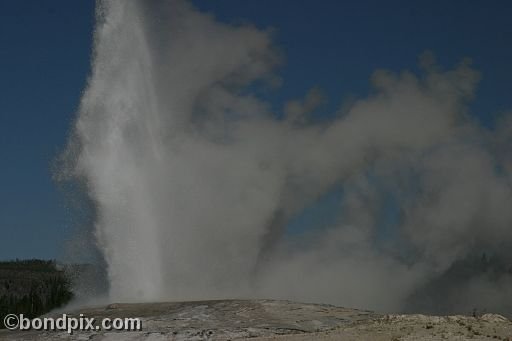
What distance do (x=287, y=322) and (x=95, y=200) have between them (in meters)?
24.3

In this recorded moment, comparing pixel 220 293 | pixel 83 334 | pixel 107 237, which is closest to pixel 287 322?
pixel 83 334

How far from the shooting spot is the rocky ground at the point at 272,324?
44.7 meters

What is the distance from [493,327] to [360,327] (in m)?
7.20

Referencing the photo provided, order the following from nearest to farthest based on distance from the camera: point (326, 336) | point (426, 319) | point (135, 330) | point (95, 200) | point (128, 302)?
point (326, 336) < point (426, 319) < point (135, 330) < point (128, 302) < point (95, 200)

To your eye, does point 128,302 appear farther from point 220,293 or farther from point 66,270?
point 220,293

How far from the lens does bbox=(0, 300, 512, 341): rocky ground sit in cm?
4472

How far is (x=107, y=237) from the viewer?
69.9m

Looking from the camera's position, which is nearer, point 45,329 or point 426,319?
point 426,319

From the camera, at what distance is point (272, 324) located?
176 feet

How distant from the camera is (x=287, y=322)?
54.7 metres

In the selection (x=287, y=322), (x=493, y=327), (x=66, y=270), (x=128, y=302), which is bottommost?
(x=493, y=327)

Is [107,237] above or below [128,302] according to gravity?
above

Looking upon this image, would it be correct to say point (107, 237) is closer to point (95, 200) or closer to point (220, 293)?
point (95, 200)

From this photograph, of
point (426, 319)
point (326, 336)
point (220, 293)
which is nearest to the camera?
point (326, 336)
